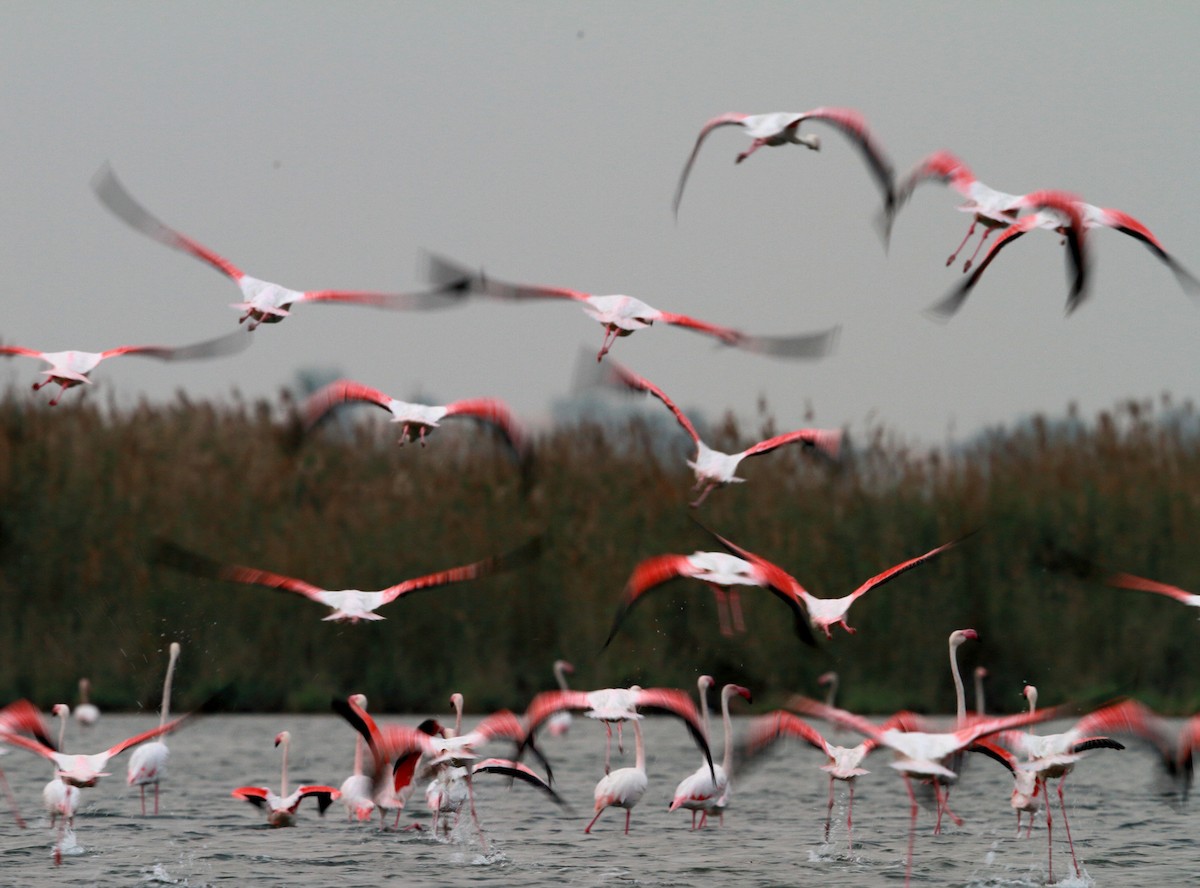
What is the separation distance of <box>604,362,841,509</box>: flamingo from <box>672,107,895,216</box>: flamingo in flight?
4.48 ft

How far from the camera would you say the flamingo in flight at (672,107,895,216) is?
33.1 feet

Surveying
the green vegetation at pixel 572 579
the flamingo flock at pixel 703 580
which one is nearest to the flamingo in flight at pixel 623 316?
the flamingo flock at pixel 703 580

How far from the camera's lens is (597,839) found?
12.5m

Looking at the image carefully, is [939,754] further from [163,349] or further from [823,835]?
[163,349]

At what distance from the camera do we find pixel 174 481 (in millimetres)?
19219

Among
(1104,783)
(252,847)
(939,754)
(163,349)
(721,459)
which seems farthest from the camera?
(1104,783)

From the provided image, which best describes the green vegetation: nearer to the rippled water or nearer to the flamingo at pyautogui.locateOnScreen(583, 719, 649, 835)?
the rippled water

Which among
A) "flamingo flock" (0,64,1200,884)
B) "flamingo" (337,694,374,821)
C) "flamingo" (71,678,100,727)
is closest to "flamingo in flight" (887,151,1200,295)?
"flamingo flock" (0,64,1200,884)

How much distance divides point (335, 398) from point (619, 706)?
2.62 m

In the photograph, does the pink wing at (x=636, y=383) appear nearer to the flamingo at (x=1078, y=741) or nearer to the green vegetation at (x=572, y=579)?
the flamingo at (x=1078, y=741)

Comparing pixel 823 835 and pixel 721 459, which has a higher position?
pixel 721 459

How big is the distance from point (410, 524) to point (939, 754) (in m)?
9.77

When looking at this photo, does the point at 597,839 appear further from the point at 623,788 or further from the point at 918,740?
the point at 918,740

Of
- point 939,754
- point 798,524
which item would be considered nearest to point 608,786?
point 939,754
